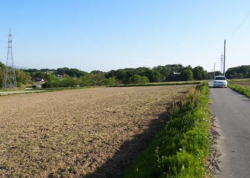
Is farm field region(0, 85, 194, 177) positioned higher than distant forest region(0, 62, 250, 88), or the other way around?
distant forest region(0, 62, 250, 88)

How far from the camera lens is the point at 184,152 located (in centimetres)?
476

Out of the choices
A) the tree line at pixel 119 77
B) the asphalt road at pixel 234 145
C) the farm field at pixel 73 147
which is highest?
the tree line at pixel 119 77

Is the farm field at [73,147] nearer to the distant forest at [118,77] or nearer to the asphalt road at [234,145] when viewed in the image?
the asphalt road at [234,145]

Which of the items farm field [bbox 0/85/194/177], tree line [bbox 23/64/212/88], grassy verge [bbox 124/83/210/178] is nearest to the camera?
grassy verge [bbox 124/83/210/178]

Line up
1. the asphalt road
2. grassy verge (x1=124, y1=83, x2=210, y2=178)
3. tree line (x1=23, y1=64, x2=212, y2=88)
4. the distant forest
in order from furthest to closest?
1. tree line (x1=23, y1=64, x2=212, y2=88)
2. the distant forest
3. the asphalt road
4. grassy verge (x1=124, y1=83, x2=210, y2=178)

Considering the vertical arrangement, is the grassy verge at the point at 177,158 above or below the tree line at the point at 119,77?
below

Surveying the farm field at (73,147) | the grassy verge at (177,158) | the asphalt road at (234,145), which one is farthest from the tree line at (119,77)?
the grassy verge at (177,158)

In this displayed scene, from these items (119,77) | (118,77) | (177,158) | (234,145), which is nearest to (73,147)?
(177,158)

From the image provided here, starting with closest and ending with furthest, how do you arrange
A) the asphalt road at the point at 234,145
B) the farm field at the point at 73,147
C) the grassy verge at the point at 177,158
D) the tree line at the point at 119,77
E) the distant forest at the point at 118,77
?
the grassy verge at the point at 177,158
the asphalt road at the point at 234,145
the farm field at the point at 73,147
the distant forest at the point at 118,77
the tree line at the point at 119,77

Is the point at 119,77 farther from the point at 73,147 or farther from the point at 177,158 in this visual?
the point at 177,158

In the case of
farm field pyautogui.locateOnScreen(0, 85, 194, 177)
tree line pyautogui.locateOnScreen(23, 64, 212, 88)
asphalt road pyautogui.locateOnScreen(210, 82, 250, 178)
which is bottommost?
farm field pyautogui.locateOnScreen(0, 85, 194, 177)

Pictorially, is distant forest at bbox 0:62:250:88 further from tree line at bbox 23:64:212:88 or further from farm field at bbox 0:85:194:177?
farm field at bbox 0:85:194:177

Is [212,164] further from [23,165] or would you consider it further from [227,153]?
[23,165]

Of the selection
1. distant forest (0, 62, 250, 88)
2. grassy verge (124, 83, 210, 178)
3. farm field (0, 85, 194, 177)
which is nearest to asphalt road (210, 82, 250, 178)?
grassy verge (124, 83, 210, 178)
